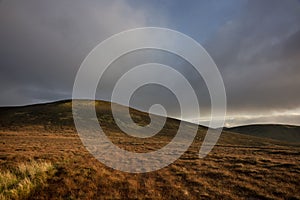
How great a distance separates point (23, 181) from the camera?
1084 centimetres

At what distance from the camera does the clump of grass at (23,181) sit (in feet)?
31.8

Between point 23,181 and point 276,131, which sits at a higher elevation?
A: point 276,131

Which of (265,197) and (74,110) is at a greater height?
(74,110)

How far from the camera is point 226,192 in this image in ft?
35.0

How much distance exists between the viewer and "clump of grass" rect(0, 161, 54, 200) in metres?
9.70

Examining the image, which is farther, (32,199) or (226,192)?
(226,192)

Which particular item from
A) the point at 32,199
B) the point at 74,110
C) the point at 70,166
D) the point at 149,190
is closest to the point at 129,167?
the point at 70,166

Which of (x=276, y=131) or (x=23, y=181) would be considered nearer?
(x=23, y=181)

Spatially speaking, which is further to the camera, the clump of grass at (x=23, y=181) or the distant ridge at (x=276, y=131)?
the distant ridge at (x=276, y=131)

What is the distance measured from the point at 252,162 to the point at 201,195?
1003cm

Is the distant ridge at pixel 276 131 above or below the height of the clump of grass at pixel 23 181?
above

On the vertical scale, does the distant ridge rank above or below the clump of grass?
above

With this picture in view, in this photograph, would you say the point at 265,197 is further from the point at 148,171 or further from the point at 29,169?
the point at 29,169

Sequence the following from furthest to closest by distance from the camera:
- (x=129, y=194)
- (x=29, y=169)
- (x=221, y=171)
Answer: (x=221, y=171) → (x=29, y=169) → (x=129, y=194)
